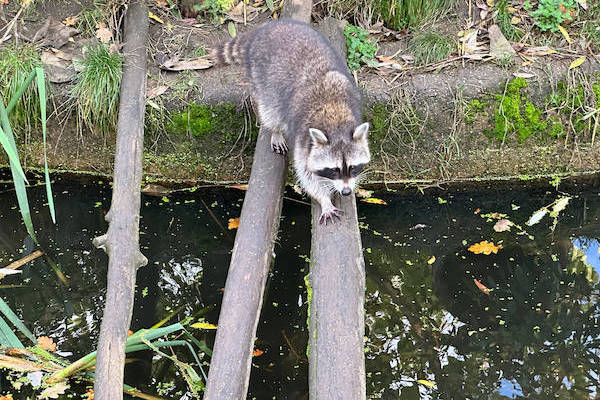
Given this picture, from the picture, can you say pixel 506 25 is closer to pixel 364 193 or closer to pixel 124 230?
pixel 364 193

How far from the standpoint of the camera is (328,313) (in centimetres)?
288

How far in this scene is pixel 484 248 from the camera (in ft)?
15.3

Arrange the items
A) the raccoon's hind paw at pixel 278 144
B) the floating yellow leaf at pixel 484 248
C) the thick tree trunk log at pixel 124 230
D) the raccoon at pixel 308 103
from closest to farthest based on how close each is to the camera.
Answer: the thick tree trunk log at pixel 124 230 → the raccoon at pixel 308 103 → the raccoon's hind paw at pixel 278 144 → the floating yellow leaf at pixel 484 248

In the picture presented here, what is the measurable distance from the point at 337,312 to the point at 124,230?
1.16 metres

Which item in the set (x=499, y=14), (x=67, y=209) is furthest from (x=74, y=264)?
(x=499, y=14)

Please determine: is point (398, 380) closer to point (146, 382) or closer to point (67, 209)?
point (146, 382)

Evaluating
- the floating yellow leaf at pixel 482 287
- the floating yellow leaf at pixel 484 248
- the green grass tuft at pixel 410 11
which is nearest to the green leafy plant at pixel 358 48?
the green grass tuft at pixel 410 11

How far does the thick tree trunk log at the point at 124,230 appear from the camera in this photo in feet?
9.23

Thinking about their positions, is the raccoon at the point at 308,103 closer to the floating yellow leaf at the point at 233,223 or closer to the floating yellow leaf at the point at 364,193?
the floating yellow leaf at the point at 233,223

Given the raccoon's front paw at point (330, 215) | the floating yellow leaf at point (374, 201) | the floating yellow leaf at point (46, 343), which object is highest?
the raccoon's front paw at point (330, 215)

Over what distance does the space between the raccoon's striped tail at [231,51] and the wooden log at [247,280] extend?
3.00ft

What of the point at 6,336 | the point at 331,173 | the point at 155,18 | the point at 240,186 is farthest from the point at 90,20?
the point at 6,336

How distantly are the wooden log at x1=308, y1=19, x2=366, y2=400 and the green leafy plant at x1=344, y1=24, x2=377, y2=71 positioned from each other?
198 cm

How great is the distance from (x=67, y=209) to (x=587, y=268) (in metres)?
3.52
